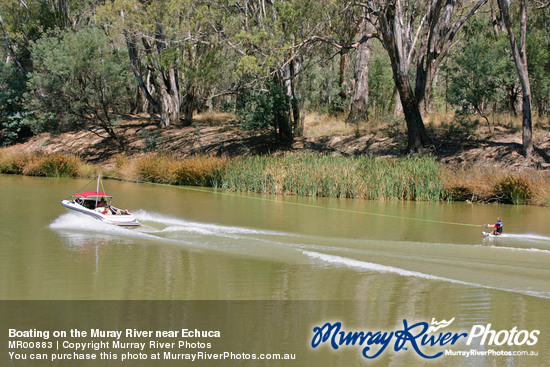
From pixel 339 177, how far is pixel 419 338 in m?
16.4

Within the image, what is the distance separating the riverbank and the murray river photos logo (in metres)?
14.3

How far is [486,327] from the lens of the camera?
810cm

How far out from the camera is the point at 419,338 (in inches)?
308

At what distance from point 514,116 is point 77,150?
92.5ft

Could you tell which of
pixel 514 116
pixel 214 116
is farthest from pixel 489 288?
pixel 214 116

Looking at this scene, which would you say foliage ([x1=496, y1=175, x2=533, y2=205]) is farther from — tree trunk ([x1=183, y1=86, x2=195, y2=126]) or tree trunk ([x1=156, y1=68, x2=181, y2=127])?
tree trunk ([x1=156, y1=68, x2=181, y2=127])

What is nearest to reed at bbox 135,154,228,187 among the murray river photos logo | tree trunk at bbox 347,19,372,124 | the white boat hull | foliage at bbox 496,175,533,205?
tree trunk at bbox 347,19,372,124

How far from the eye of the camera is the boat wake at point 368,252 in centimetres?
1058

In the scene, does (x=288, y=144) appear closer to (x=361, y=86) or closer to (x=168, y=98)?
(x=361, y=86)

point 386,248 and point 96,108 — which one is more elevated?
point 96,108

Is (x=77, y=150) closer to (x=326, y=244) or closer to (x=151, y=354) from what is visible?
(x=326, y=244)

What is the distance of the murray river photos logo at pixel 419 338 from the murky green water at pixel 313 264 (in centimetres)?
15

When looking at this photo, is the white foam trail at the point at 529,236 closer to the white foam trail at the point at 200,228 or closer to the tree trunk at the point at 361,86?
the white foam trail at the point at 200,228

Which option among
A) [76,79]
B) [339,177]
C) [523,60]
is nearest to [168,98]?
[76,79]
